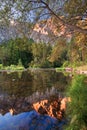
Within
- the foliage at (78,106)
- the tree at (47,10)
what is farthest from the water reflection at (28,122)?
the tree at (47,10)

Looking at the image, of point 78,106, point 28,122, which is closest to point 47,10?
point 78,106

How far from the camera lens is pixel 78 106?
8.25 meters

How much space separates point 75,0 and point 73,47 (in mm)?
6178

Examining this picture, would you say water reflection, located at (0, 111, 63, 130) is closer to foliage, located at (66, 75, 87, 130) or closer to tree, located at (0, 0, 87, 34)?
foliage, located at (66, 75, 87, 130)

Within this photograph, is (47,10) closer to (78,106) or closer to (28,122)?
(78,106)

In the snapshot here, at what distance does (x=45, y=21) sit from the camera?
903cm

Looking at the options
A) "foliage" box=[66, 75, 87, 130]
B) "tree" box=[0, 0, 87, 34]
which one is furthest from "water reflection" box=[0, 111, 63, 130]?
"tree" box=[0, 0, 87, 34]

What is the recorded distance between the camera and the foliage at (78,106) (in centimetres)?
785

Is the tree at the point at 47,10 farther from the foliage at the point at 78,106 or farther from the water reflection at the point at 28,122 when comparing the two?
the water reflection at the point at 28,122

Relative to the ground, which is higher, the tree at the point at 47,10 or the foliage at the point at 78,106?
the tree at the point at 47,10

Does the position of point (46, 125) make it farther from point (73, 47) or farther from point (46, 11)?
point (73, 47)

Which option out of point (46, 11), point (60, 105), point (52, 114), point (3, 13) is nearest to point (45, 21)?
point (46, 11)

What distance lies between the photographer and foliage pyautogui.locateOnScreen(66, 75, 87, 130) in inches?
309

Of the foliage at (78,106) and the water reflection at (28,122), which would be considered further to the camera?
the water reflection at (28,122)
